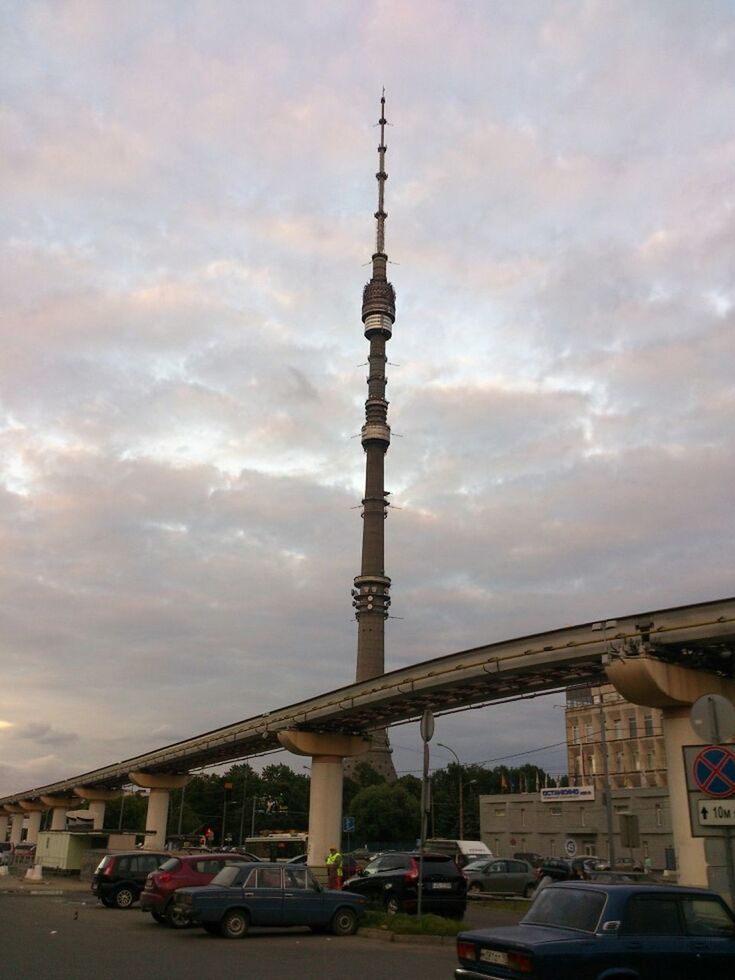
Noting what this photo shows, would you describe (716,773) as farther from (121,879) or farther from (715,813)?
(121,879)

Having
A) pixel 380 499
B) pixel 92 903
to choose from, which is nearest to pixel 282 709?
pixel 92 903

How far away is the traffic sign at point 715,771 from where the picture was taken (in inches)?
→ 375

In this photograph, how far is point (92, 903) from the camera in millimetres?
27656

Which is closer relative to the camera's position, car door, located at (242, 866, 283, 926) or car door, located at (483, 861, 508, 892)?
car door, located at (242, 866, 283, 926)

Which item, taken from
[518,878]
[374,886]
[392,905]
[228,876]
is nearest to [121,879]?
[374,886]

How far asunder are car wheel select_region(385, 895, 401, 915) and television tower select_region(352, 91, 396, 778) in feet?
307

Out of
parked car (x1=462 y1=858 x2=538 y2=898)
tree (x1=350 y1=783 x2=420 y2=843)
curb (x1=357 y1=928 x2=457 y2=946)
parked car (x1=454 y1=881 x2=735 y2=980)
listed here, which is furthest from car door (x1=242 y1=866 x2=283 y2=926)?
tree (x1=350 y1=783 x2=420 y2=843)

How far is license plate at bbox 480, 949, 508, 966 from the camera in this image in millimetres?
8633

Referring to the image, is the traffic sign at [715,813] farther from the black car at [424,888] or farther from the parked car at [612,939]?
the black car at [424,888]

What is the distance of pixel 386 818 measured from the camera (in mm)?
104188

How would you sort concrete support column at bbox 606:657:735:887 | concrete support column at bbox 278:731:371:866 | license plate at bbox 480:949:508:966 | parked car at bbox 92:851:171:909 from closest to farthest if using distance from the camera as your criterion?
license plate at bbox 480:949:508:966 → parked car at bbox 92:851:171:909 → concrete support column at bbox 606:657:735:887 → concrete support column at bbox 278:731:371:866

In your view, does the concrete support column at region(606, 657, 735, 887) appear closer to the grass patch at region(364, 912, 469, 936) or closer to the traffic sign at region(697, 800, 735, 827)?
the grass patch at region(364, 912, 469, 936)

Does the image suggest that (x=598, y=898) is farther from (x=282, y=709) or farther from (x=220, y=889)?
(x=282, y=709)

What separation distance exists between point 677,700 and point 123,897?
16851 mm
